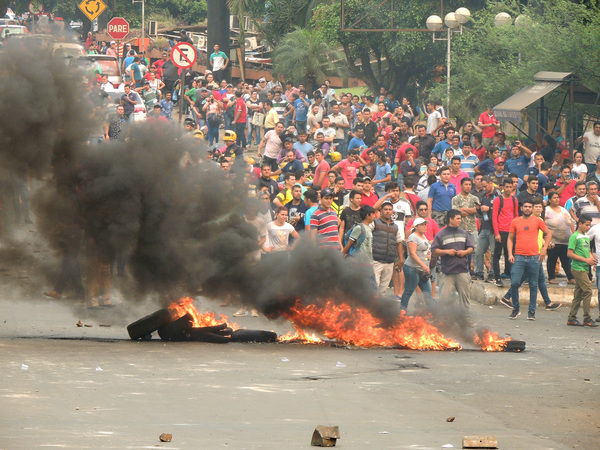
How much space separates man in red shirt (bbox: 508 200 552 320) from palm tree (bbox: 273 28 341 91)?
18176 mm

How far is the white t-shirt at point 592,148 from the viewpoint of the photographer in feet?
65.6

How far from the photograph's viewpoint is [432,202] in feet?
55.9

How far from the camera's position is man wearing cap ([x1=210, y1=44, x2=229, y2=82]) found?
3319 centimetres

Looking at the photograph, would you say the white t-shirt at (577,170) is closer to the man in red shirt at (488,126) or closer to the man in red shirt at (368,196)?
the man in red shirt at (488,126)

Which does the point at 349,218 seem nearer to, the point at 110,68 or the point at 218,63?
the point at 110,68

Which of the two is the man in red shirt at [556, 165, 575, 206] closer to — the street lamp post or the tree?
the street lamp post

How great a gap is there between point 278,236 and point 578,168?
7136 mm

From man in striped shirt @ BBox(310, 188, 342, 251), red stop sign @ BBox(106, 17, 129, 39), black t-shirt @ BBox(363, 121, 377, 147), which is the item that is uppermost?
red stop sign @ BBox(106, 17, 129, 39)

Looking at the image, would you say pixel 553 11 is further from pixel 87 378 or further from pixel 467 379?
pixel 87 378

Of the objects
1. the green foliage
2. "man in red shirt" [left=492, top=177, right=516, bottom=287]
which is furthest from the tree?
"man in red shirt" [left=492, top=177, right=516, bottom=287]

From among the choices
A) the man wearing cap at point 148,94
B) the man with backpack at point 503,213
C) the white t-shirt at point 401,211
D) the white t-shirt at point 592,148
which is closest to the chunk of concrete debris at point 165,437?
the white t-shirt at point 401,211

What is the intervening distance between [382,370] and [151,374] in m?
2.47

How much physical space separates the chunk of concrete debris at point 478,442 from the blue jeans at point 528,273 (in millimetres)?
7479

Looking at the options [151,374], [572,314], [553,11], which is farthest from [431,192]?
[553,11]
